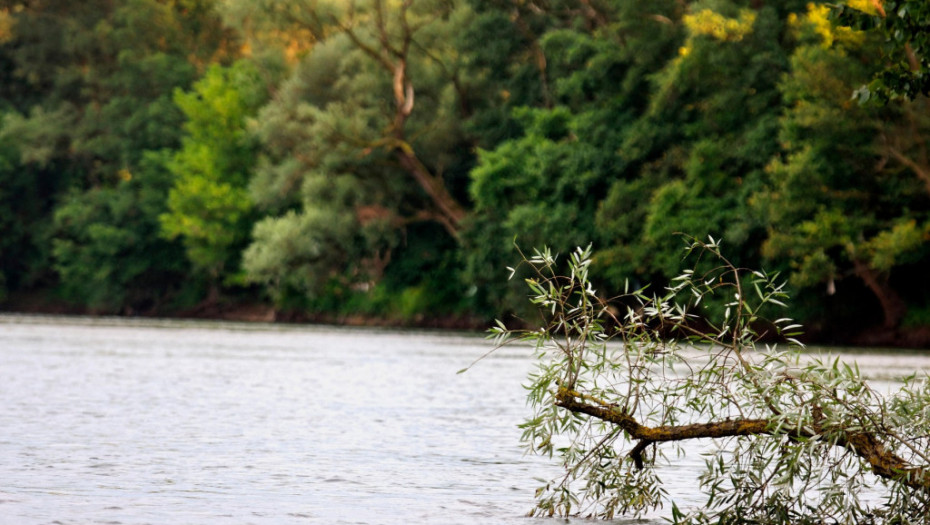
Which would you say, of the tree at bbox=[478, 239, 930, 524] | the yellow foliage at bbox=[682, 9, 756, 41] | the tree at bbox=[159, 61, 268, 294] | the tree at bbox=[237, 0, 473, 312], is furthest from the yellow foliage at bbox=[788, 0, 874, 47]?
the tree at bbox=[159, 61, 268, 294]

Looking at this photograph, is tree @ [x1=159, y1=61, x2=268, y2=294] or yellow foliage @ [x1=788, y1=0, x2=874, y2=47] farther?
tree @ [x1=159, y1=61, x2=268, y2=294]

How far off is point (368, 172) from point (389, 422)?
41497 millimetres

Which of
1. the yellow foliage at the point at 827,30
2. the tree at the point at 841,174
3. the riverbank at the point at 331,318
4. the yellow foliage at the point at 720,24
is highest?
the yellow foliage at the point at 720,24

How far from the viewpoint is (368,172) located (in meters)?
58.0

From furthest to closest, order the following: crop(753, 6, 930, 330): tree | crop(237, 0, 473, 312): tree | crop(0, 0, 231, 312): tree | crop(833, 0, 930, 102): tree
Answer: crop(0, 0, 231, 312): tree
crop(237, 0, 473, 312): tree
crop(753, 6, 930, 330): tree
crop(833, 0, 930, 102): tree

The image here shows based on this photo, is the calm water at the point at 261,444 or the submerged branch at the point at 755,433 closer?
the submerged branch at the point at 755,433

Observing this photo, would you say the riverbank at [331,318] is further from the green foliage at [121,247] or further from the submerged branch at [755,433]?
the submerged branch at [755,433]

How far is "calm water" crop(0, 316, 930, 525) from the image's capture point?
994 centimetres

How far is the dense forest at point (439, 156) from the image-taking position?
137 feet

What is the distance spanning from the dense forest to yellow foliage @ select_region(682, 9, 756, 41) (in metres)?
0.10

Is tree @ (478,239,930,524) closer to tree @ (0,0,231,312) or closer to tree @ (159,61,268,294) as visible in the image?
tree @ (159,61,268,294)

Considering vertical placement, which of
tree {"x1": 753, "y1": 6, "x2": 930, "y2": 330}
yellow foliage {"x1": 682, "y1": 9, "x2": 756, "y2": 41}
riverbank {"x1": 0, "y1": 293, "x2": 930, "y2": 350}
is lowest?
riverbank {"x1": 0, "y1": 293, "x2": 930, "y2": 350}

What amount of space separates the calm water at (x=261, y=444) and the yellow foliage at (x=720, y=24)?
1891 centimetres

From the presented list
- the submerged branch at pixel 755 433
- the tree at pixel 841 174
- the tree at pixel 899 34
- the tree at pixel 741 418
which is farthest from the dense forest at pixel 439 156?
the submerged branch at pixel 755 433
